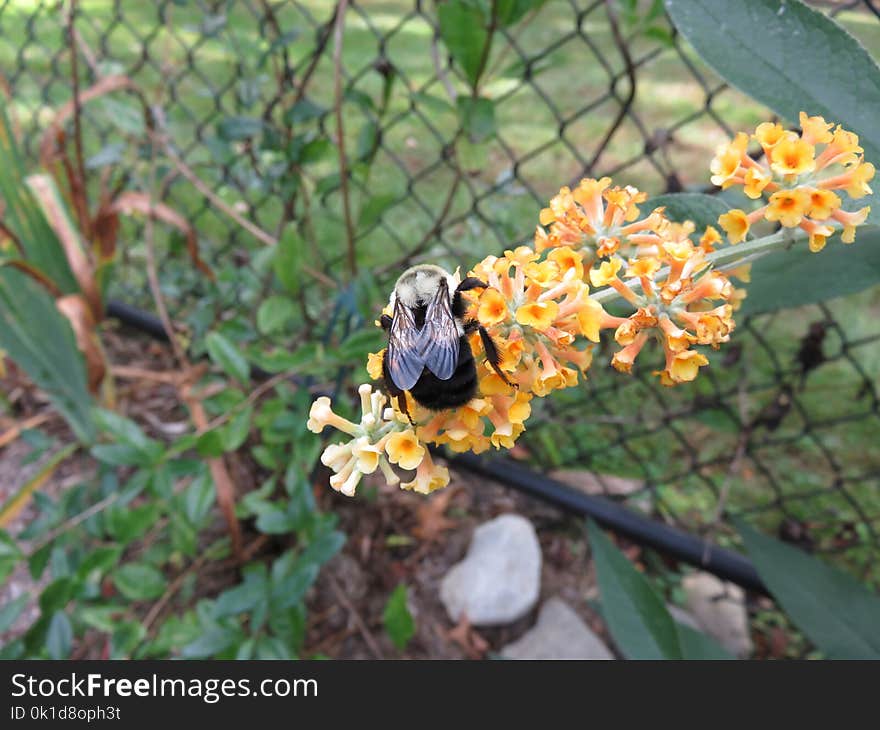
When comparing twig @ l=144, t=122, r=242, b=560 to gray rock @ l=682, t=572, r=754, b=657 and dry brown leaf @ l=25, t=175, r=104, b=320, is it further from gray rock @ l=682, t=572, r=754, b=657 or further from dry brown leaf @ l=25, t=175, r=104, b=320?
gray rock @ l=682, t=572, r=754, b=657

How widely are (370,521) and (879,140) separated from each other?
4.30 feet

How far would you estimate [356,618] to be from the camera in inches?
57.9

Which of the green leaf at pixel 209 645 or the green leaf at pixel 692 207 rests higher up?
the green leaf at pixel 692 207

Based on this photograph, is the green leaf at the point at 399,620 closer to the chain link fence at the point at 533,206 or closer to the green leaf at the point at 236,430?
the green leaf at the point at 236,430

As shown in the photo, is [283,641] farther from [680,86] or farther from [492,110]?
[680,86]

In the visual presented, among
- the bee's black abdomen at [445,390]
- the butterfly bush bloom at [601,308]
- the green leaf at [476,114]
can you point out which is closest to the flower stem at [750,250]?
the butterfly bush bloom at [601,308]

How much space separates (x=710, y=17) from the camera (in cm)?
68

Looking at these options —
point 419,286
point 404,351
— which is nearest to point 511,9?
point 419,286

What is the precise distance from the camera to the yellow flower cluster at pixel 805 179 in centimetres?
51

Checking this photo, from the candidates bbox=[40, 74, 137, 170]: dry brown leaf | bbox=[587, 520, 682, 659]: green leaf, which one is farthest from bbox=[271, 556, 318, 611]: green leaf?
bbox=[40, 74, 137, 170]: dry brown leaf

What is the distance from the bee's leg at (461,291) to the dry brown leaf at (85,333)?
1.05 metres

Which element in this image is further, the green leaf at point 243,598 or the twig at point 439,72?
the twig at point 439,72

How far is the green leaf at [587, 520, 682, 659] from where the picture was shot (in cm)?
99
